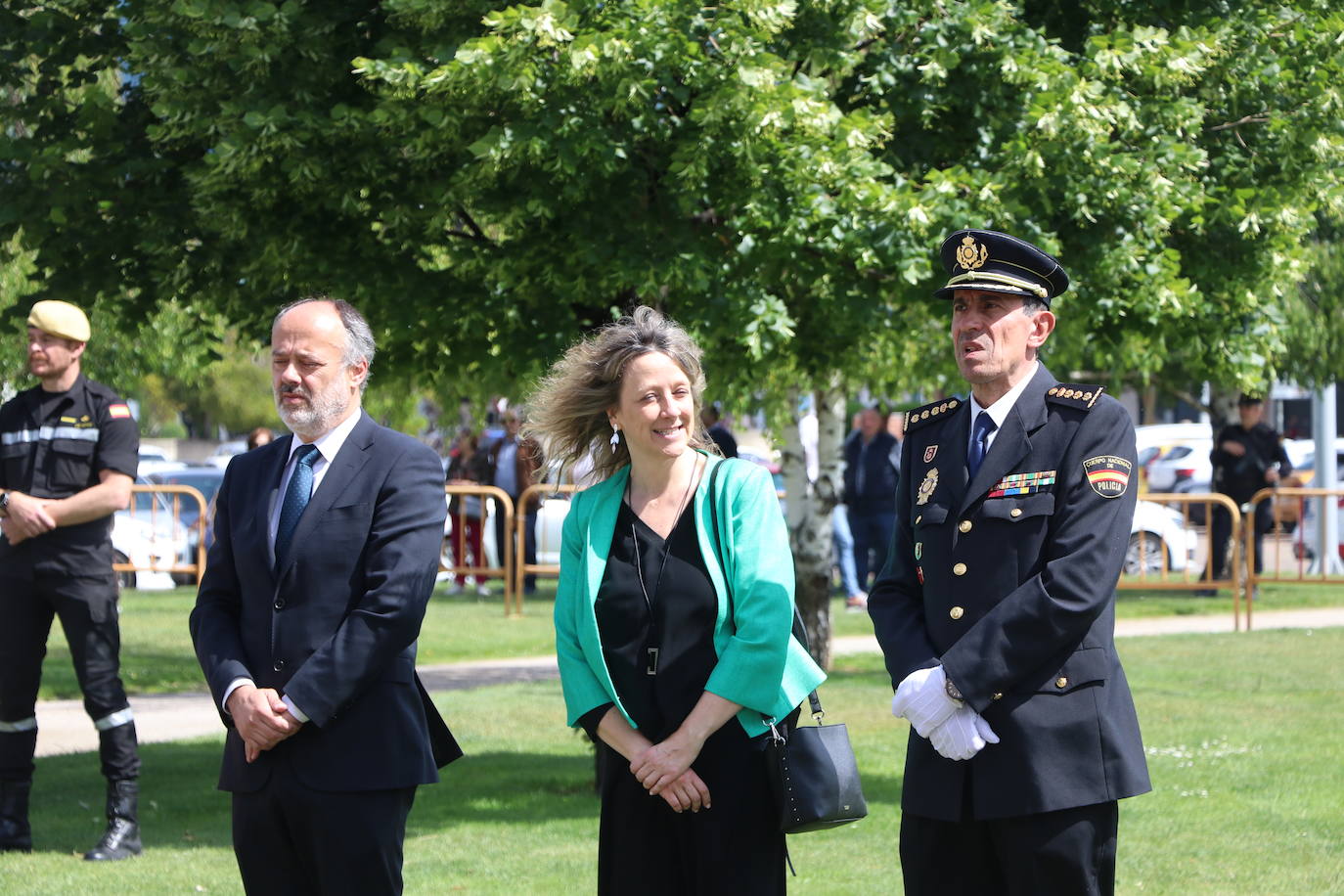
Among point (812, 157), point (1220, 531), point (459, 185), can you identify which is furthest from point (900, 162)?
point (1220, 531)

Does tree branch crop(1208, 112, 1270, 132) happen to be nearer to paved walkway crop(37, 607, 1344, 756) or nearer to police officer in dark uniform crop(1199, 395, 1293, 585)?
paved walkway crop(37, 607, 1344, 756)

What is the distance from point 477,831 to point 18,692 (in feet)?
7.02

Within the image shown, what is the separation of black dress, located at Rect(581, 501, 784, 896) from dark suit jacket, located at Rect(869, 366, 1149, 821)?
0.42 m

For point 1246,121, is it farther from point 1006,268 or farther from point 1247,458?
point 1247,458

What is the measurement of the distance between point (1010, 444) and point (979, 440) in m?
0.13

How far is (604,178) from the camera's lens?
705 cm

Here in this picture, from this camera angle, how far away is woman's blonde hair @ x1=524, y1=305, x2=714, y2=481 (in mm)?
4520

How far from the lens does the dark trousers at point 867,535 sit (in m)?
17.4

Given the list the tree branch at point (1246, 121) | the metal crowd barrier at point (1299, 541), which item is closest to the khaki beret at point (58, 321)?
the tree branch at point (1246, 121)

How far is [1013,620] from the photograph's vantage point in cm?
387

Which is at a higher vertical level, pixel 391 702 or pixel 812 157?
pixel 812 157

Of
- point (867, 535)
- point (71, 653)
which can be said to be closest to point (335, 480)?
point (71, 653)

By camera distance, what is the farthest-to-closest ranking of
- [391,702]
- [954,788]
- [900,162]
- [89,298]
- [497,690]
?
[497,690], [89,298], [900,162], [391,702], [954,788]

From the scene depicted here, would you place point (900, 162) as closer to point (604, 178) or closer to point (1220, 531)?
point (604, 178)
